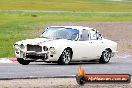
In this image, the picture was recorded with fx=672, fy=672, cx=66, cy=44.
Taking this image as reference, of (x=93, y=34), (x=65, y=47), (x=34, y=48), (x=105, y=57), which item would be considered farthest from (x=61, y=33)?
(x=105, y=57)

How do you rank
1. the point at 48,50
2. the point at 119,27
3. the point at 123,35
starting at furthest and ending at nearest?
the point at 119,27 < the point at 123,35 < the point at 48,50

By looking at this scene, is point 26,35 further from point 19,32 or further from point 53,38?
point 53,38

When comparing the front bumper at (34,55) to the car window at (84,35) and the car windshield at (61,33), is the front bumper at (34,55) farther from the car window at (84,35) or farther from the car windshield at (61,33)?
the car window at (84,35)

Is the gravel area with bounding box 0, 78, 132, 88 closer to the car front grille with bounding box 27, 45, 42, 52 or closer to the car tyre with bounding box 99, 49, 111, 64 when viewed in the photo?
the car front grille with bounding box 27, 45, 42, 52

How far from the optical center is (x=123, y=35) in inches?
1718

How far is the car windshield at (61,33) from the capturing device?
76.8ft

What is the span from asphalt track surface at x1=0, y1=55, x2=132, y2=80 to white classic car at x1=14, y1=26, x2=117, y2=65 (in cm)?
32

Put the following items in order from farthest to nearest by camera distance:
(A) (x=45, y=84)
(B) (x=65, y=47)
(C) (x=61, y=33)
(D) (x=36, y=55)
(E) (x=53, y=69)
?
(C) (x=61, y=33) → (B) (x=65, y=47) → (D) (x=36, y=55) → (E) (x=53, y=69) → (A) (x=45, y=84)

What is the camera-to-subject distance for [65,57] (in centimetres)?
2261

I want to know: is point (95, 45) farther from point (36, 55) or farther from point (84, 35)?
point (36, 55)

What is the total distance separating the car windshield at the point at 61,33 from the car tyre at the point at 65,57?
31.5 inches

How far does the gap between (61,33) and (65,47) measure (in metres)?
1.15

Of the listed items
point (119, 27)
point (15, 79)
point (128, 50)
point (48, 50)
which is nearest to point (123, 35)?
point (119, 27)

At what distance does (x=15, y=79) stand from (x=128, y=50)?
50.5ft
